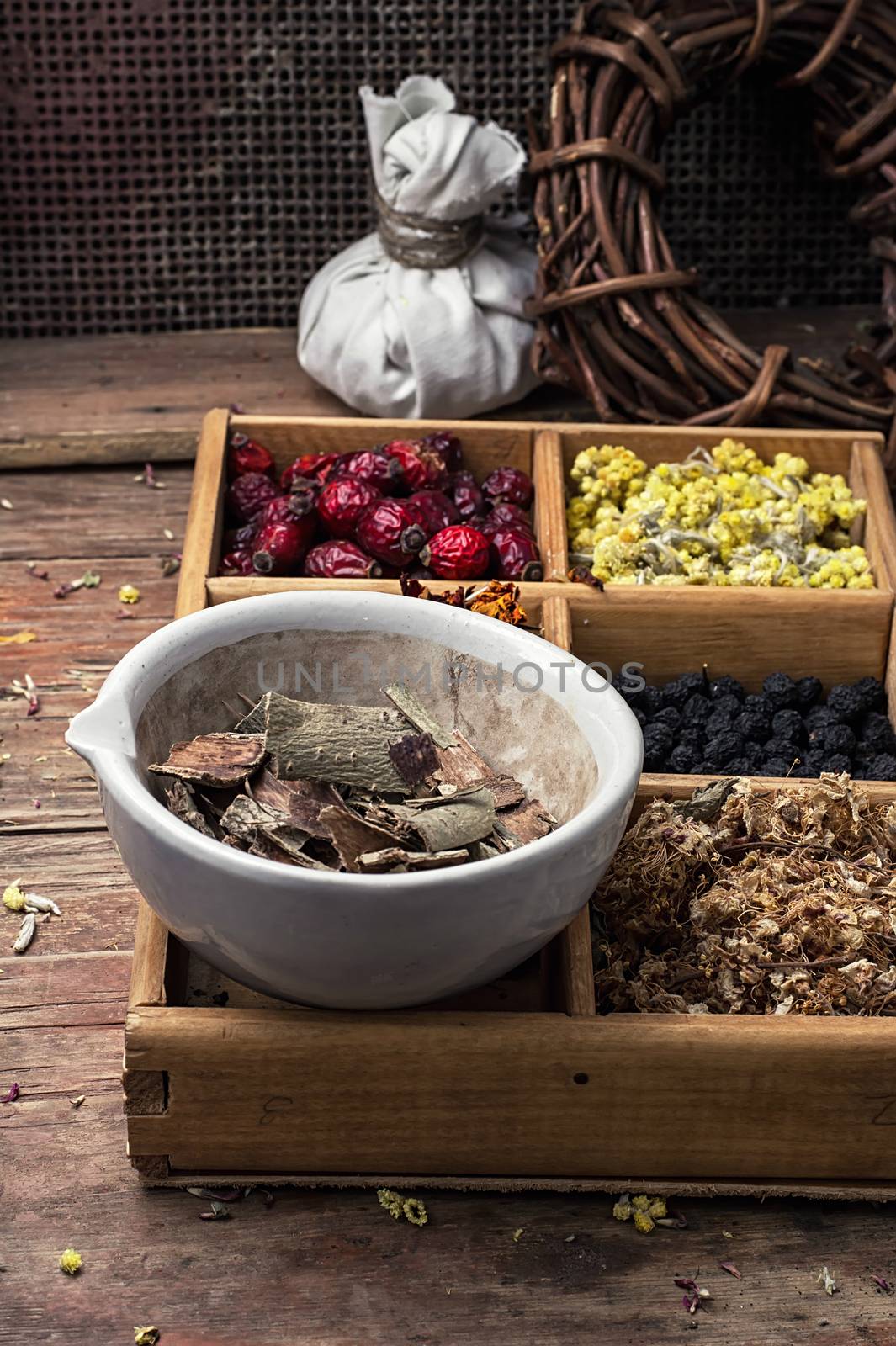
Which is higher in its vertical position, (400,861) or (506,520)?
(400,861)

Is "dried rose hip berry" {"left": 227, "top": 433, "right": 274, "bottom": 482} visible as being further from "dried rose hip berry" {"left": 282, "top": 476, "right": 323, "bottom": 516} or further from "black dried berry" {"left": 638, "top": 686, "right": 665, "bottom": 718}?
"black dried berry" {"left": 638, "top": 686, "right": 665, "bottom": 718}

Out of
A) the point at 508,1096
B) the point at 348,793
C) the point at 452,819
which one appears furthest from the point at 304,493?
the point at 508,1096

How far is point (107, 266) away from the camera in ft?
9.01

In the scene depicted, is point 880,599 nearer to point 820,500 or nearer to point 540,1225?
point 820,500

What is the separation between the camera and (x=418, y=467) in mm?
2059

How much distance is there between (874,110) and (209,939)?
1612mm

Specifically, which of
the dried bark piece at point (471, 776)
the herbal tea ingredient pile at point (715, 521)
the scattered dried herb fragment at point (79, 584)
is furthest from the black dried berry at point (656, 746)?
the scattered dried herb fragment at point (79, 584)

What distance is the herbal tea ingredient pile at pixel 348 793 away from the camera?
4.14 feet

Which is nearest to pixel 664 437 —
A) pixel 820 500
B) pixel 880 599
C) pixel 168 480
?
pixel 820 500

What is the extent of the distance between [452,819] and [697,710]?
0.62 m

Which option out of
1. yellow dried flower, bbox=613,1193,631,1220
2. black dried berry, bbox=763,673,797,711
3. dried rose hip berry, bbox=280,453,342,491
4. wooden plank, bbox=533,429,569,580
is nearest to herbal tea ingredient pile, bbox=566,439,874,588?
wooden plank, bbox=533,429,569,580

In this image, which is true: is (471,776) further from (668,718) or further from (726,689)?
(726,689)

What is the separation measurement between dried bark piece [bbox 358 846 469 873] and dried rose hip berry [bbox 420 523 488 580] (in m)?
0.73

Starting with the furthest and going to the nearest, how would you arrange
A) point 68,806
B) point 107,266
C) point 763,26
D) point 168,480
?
1. point 107,266
2. point 168,480
3. point 763,26
4. point 68,806
